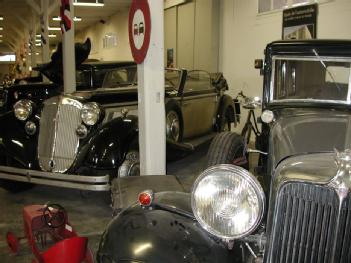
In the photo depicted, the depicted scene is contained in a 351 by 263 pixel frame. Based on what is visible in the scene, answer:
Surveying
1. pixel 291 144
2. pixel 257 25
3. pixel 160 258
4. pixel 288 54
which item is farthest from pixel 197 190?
pixel 257 25

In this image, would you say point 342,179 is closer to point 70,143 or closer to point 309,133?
point 309,133

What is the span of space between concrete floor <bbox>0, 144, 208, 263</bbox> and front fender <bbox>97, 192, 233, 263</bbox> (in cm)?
147

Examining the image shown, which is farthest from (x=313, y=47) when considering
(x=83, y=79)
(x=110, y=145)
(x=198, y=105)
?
(x=83, y=79)

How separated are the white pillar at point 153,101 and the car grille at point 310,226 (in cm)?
232

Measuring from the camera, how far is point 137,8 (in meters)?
3.73

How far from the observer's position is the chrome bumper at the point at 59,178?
391cm

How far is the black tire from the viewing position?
310 cm

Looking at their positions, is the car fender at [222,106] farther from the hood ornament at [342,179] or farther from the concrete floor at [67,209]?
the hood ornament at [342,179]

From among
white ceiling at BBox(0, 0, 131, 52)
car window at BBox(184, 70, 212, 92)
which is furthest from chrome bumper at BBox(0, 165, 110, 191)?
white ceiling at BBox(0, 0, 131, 52)

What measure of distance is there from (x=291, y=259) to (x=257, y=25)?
762cm

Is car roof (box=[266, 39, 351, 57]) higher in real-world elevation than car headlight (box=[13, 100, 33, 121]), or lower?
higher

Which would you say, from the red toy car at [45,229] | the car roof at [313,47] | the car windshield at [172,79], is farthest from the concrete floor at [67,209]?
the car windshield at [172,79]

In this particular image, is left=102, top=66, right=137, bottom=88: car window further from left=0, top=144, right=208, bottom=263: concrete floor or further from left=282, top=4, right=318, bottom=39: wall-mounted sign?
left=282, top=4, right=318, bottom=39: wall-mounted sign

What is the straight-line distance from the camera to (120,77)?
6.25 meters
